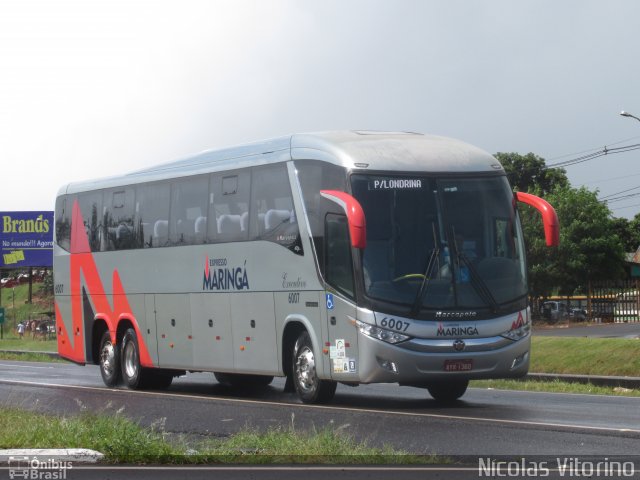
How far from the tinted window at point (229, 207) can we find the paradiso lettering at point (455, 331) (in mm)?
4177

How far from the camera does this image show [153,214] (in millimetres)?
21484

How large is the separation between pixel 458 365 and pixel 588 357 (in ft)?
30.9

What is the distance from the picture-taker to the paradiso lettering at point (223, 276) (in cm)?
1884

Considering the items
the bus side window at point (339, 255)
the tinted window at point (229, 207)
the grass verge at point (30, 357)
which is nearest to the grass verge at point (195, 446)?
the bus side window at point (339, 255)

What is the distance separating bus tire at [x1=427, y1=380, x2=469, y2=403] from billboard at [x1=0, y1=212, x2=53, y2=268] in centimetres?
5692

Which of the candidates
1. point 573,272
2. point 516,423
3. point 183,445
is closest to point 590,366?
point 516,423

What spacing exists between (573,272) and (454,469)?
45291mm

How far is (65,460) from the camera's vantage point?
1036 cm

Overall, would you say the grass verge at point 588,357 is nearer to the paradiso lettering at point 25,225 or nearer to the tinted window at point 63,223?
the tinted window at point 63,223

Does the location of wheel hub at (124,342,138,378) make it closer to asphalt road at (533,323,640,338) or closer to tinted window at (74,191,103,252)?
tinted window at (74,191,103,252)

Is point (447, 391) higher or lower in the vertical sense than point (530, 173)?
lower

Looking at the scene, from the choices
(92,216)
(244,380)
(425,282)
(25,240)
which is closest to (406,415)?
(425,282)

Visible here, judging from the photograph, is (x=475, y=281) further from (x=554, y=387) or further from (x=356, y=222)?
(x=554, y=387)

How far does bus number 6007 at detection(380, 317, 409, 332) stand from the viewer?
1566 cm
